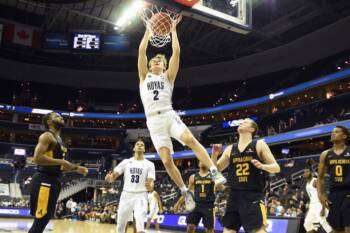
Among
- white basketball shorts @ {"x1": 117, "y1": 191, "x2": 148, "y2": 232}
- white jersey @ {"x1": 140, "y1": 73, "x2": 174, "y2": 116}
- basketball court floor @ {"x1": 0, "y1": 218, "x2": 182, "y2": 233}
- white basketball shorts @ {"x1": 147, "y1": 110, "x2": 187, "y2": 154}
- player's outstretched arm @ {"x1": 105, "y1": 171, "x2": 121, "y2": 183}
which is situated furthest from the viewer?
basketball court floor @ {"x1": 0, "y1": 218, "x2": 182, "y2": 233}

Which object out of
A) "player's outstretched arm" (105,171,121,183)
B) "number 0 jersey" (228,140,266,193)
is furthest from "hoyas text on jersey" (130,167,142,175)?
"number 0 jersey" (228,140,266,193)

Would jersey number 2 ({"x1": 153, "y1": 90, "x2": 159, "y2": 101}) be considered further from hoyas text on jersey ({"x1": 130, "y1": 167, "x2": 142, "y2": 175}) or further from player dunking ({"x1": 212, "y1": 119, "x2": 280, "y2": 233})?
hoyas text on jersey ({"x1": 130, "y1": 167, "x2": 142, "y2": 175})

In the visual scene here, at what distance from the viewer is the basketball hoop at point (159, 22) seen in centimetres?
754

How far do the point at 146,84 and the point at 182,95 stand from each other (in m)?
40.3

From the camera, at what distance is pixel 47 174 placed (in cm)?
599

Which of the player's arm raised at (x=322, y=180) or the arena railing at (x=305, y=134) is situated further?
the arena railing at (x=305, y=134)

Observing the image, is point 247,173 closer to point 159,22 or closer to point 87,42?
point 159,22

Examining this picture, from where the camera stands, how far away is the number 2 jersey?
22.3ft

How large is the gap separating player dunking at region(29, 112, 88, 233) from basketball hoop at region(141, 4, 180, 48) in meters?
2.48

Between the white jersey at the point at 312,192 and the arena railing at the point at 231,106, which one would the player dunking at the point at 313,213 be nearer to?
the white jersey at the point at 312,192

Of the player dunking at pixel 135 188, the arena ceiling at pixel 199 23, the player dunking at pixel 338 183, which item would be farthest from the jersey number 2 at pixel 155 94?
the arena ceiling at pixel 199 23

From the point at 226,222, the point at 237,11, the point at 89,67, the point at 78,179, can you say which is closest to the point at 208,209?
the point at 226,222

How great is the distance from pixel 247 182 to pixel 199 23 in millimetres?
29707

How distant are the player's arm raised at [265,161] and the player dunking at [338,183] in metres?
1.57
